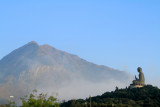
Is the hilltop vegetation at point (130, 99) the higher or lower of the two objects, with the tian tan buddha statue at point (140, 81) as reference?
lower

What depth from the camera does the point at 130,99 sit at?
287ft

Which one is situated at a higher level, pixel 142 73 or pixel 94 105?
pixel 142 73

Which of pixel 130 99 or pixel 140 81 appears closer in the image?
pixel 130 99

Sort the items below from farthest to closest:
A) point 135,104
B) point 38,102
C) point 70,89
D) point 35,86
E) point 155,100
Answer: point 70,89 → point 35,86 → point 155,100 → point 135,104 → point 38,102

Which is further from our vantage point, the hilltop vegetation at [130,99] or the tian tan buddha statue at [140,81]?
the tian tan buddha statue at [140,81]

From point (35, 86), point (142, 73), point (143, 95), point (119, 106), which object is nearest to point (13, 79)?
point (35, 86)

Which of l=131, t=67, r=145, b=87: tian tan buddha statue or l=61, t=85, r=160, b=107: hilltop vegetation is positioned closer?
l=61, t=85, r=160, b=107: hilltop vegetation

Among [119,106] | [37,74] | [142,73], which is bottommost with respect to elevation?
[119,106]

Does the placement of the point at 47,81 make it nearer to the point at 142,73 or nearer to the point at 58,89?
the point at 58,89

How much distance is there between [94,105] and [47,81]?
4821 inches

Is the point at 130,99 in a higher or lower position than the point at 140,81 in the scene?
lower

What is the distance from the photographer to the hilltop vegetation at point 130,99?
7975 cm

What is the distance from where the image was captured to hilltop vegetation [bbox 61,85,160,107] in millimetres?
79750

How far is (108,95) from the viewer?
321ft
